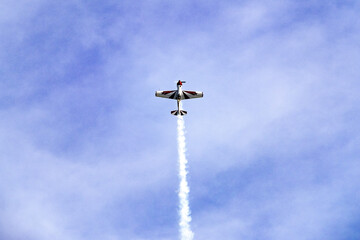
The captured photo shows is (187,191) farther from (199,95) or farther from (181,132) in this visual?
(199,95)

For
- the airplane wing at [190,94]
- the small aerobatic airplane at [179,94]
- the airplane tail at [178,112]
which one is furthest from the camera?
the airplane tail at [178,112]

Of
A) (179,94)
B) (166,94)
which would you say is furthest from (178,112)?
(166,94)

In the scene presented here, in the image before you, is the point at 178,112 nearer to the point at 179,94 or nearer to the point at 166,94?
the point at 179,94

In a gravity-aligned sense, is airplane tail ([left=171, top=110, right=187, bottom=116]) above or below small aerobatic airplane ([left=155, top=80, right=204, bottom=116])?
below

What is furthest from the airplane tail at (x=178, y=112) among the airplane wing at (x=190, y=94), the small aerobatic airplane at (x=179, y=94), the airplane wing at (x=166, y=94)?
the airplane wing at (x=190, y=94)

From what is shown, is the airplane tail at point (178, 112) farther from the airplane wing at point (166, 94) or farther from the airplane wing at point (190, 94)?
the airplane wing at point (190, 94)

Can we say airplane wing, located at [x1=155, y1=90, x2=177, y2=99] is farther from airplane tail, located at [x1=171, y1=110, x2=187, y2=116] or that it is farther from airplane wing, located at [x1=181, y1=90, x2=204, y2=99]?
airplane tail, located at [x1=171, y1=110, x2=187, y2=116]

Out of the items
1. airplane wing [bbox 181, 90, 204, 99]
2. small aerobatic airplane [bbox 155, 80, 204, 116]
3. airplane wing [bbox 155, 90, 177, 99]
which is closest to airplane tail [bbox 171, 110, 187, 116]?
small aerobatic airplane [bbox 155, 80, 204, 116]

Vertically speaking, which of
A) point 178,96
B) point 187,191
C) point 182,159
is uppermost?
A: point 178,96

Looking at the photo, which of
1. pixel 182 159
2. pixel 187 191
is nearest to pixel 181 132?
pixel 182 159

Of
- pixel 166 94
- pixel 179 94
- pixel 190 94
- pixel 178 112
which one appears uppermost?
pixel 166 94

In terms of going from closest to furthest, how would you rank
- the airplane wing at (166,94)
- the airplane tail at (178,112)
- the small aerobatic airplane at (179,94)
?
1. the small aerobatic airplane at (179,94)
2. the airplane wing at (166,94)
3. the airplane tail at (178,112)

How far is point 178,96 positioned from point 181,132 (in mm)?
14336

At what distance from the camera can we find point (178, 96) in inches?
6969
